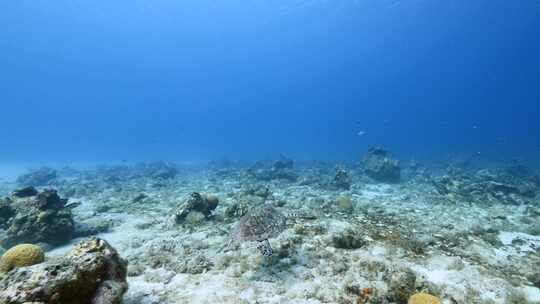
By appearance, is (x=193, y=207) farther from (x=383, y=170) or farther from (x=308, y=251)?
(x=383, y=170)

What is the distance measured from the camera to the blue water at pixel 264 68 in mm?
69938

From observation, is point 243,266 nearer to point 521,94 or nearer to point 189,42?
point 189,42

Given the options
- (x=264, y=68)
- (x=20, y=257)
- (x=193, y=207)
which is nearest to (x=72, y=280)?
(x=20, y=257)

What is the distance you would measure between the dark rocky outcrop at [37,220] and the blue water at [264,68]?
154 ft

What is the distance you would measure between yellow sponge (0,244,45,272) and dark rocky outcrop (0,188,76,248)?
4.51 metres

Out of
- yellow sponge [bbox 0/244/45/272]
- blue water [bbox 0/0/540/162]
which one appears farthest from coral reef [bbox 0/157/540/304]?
blue water [bbox 0/0/540/162]

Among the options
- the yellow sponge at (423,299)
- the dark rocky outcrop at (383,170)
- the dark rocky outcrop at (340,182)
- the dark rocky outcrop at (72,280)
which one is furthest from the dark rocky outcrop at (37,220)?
the dark rocky outcrop at (383,170)

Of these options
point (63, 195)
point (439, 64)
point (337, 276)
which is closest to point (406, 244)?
point (337, 276)

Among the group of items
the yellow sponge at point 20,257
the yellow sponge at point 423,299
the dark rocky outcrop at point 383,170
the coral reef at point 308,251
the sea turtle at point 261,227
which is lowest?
the dark rocky outcrop at point 383,170

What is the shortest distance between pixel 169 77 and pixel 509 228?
207424mm

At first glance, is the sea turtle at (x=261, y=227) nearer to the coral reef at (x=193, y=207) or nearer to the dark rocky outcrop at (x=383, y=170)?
the coral reef at (x=193, y=207)

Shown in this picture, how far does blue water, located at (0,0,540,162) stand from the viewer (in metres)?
69.9

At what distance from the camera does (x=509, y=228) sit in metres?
10.2

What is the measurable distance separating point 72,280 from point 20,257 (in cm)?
267
